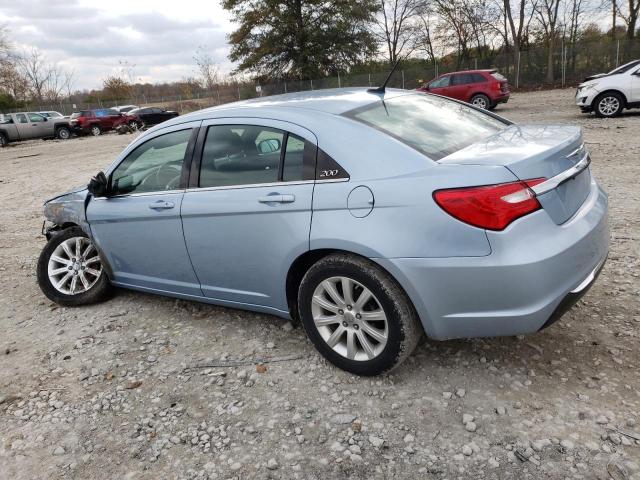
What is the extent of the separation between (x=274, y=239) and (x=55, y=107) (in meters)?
54.4

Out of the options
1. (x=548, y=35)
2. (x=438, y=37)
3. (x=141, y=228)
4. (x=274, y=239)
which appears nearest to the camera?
(x=274, y=239)

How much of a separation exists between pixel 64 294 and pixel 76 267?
249 mm

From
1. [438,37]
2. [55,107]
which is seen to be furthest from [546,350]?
[55,107]

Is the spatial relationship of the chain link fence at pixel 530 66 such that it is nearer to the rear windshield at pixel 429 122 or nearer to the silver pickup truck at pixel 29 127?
the silver pickup truck at pixel 29 127

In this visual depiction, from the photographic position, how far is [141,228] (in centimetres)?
374

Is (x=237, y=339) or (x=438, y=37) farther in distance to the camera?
(x=438, y=37)

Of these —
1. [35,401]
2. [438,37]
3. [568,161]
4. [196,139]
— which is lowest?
[35,401]

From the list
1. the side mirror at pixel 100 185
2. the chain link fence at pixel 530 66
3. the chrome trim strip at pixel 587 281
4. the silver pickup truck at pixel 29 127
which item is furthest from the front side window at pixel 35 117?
the chrome trim strip at pixel 587 281

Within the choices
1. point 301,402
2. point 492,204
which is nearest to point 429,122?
point 492,204

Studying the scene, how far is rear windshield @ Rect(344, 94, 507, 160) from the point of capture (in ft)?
9.34

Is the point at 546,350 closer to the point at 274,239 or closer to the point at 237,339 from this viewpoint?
the point at 274,239

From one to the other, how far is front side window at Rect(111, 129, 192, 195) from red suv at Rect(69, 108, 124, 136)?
2663 centimetres

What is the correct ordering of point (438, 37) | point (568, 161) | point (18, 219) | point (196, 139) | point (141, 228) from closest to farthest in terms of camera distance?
1. point (568, 161)
2. point (196, 139)
3. point (141, 228)
4. point (18, 219)
5. point (438, 37)

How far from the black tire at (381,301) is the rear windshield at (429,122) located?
0.69 metres
